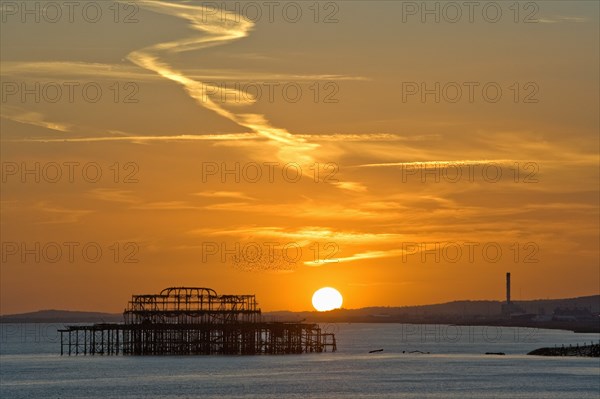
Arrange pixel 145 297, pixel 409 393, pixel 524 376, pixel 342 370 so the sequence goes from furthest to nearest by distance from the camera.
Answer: pixel 145 297
pixel 342 370
pixel 524 376
pixel 409 393

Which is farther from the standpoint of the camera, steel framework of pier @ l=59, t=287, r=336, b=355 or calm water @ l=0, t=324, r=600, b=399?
steel framework of pier @ l=59, t=287, r=336, b=355

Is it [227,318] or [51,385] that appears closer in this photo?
[51,385]

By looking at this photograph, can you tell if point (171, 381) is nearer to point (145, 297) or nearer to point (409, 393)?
point (409, 393)

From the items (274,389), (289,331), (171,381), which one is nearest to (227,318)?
(289,331)

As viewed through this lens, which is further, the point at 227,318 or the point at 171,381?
the point at 227,318

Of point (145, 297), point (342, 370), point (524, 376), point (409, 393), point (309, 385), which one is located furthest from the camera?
point (145, 297)

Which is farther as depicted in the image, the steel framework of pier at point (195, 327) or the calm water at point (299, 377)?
the steel framework of pier at point (195, 327)

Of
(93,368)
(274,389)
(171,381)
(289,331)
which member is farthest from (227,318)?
(274,389)

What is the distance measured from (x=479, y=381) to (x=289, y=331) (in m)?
51.3

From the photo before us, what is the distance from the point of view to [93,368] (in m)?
146

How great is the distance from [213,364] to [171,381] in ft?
81.2

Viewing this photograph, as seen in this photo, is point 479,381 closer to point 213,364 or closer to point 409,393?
point 409,393

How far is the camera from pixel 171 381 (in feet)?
403

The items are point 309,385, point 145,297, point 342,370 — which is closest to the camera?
point 309,385
